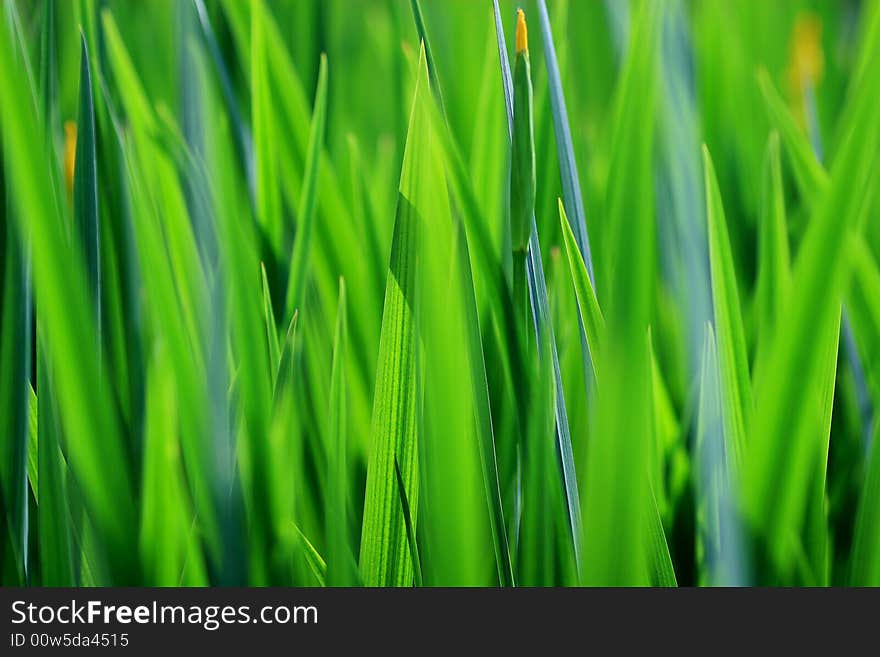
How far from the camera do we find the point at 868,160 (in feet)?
0.75

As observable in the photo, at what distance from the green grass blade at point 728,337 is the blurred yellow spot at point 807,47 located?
30 cm

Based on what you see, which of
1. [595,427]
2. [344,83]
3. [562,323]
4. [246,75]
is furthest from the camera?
[344,83]

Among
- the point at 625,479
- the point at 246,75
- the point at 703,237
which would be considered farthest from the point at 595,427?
the point at 246,75

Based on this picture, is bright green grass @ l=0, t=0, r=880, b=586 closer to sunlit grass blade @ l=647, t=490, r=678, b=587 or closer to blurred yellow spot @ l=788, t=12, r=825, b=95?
sunlit grass blade @ l=647, t=490, r=678, b=587

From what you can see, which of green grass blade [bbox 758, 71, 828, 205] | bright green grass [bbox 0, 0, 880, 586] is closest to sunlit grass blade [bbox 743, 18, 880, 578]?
bright green grass [bbox 0, 0, 880, 586]

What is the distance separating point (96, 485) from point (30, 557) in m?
0.05

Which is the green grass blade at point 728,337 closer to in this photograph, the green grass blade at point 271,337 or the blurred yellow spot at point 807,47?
the green grass blade at point 271,337

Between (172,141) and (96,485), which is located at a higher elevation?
(172,141)

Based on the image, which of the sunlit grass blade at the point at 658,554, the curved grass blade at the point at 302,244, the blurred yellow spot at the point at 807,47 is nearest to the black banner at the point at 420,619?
the sunlit grass blade at the point at 658,554

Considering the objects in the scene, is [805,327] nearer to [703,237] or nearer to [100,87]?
[703,237]

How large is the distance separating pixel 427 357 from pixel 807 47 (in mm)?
472

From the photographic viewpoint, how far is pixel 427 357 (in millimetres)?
230

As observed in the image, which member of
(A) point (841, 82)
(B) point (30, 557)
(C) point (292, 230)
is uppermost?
(A) point (841, 82)

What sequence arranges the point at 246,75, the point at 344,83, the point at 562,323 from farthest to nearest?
the point at 344,83 < the point at 246,75 < the point at 562,323
